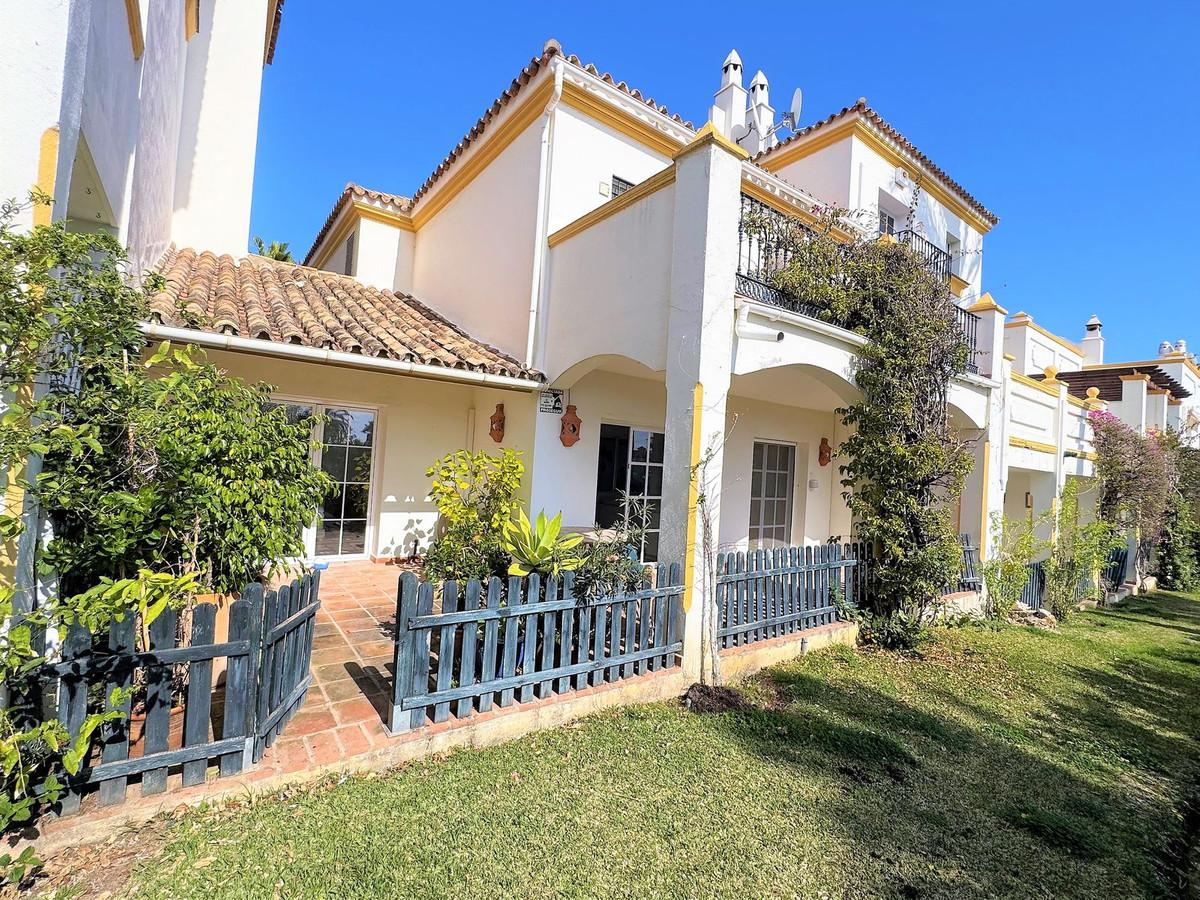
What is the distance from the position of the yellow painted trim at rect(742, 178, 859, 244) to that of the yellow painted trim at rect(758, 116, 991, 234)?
3.29 metres

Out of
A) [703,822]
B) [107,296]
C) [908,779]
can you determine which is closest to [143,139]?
[107,296]

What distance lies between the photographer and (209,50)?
925cm

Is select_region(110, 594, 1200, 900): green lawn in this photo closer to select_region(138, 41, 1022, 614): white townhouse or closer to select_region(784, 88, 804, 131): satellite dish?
select_region(138, 41, 1022, 614): white townhouse

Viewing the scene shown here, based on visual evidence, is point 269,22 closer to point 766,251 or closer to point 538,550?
point 766,251

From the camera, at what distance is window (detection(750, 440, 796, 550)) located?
417 inches

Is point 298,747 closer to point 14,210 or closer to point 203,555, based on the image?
point 203,555

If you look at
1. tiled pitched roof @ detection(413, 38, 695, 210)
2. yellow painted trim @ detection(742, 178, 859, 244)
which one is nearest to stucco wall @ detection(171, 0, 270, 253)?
tiled pitched roof @ detection(413, 38, 695, 210)

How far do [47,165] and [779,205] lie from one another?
9.68m

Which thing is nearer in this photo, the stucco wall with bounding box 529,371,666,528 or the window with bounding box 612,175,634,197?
the stucco wall with bounding box 529,371,666,528

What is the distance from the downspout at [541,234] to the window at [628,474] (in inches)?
72.5

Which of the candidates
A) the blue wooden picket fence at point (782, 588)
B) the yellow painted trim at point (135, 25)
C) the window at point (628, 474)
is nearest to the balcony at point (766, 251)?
the blue wooden picket fence at point (782, 588)

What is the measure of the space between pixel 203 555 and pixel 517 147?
7053 mm

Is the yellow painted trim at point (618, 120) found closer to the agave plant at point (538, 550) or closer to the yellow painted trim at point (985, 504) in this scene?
the agave plant at point (538, 550)

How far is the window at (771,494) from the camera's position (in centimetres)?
1059
